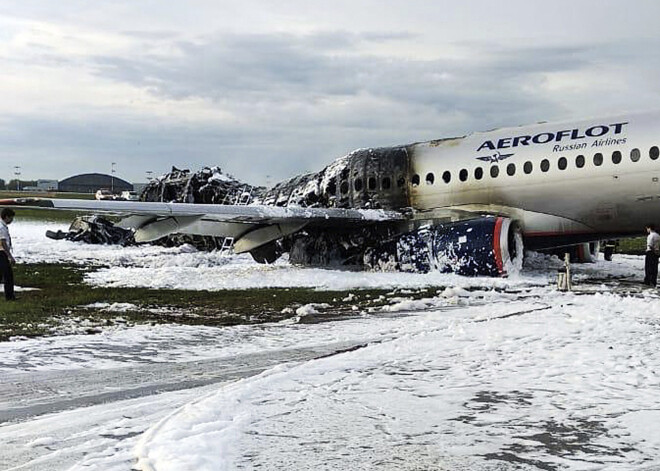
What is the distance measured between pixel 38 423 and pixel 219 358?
9.14 ft

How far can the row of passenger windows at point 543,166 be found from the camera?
16062 mm

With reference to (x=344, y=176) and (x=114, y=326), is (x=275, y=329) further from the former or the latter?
(x=344, y=176)

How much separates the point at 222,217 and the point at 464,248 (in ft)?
18.0

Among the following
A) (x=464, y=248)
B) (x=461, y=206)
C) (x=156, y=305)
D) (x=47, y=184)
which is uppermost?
(x=47, y=184)

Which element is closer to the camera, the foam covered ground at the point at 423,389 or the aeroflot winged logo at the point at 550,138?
the foam covered ground at the point at 423,389

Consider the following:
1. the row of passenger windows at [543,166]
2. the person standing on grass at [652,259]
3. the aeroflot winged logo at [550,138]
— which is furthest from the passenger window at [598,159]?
the person standing on grass at [652,259]

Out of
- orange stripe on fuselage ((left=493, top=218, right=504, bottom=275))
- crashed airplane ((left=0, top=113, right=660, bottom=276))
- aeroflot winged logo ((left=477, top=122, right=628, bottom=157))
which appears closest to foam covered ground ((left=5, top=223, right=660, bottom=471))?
orange stripe on fuselage ((left=493, top=218, right=504, bottom=275))

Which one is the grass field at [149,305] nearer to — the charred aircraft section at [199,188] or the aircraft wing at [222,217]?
the aircraft wing at [222,217]

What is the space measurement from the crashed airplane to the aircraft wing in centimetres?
3

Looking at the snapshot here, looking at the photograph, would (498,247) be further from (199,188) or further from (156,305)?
(199,188)

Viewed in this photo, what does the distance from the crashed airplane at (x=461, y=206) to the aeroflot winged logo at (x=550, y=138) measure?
0.08 feet

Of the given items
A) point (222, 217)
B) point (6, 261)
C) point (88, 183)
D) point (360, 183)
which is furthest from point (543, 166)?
point (88, 183)

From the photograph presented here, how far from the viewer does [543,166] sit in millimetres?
17109

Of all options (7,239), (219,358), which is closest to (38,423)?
(219,358)
